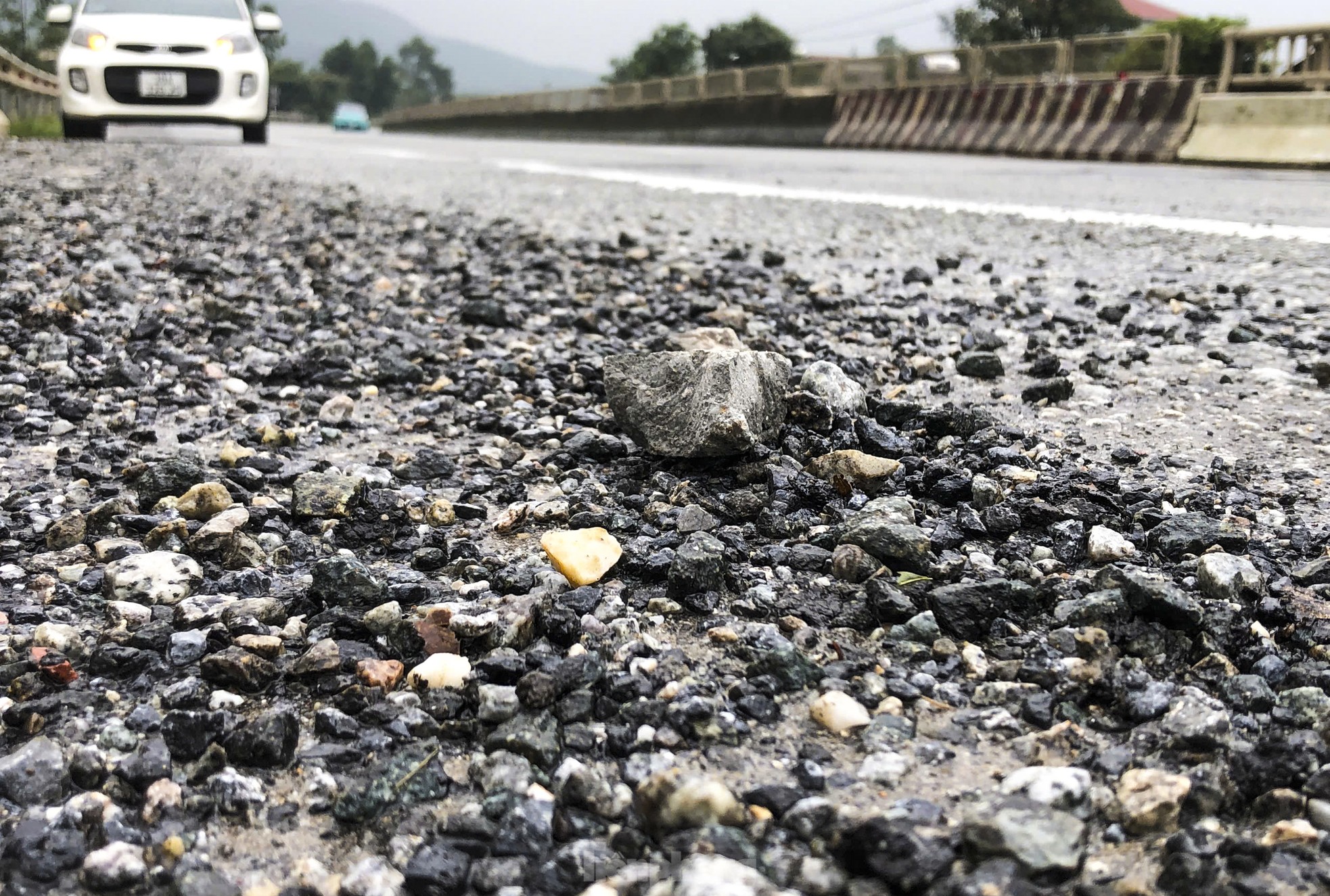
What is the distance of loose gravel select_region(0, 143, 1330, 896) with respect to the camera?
38.8 inches

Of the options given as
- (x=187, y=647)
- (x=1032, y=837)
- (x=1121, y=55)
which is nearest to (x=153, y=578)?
(x=187, y=647)

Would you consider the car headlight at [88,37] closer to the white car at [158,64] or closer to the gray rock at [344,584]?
the white car at [158,64]

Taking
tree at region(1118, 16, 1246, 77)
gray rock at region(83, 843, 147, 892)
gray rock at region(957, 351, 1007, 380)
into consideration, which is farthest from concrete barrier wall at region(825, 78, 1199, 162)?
gray rock at region(83, 843, 147, 892)

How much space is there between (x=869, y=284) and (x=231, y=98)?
869cm

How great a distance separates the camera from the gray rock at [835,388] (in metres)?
2.16

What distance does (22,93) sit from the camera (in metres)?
15.9

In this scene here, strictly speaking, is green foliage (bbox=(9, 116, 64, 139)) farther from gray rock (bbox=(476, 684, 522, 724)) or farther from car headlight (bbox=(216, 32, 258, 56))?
gray rock (bbox=(476, 684, 522, 724))

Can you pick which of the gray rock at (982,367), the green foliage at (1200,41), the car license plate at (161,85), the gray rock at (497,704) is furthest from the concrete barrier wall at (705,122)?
the gray rock at (497,704)

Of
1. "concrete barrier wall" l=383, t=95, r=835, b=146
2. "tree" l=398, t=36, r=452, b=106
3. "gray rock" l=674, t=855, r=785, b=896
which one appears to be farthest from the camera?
"tree" l=398, t=36, r=452, b=106

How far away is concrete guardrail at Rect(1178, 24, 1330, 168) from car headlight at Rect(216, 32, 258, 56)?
8.85m

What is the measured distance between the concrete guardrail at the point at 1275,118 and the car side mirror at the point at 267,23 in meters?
8.61

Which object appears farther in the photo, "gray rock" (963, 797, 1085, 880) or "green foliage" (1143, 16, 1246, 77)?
"green foliage" (1143, 16, 1246, 77)

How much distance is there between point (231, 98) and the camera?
33.2ft

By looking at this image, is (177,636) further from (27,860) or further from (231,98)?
(231,98)
